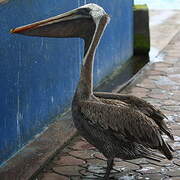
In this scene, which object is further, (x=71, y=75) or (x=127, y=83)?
(x=127, y=83)

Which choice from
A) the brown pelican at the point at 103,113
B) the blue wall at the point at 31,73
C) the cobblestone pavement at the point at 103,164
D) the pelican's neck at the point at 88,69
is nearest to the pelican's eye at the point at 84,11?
the brown pelican at the point at 103,113

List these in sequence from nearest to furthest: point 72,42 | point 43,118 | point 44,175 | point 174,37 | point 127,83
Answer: point 44,175 → point 43,118 → point 72,42 → point 127,83 → point 174,37

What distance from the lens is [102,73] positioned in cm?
795

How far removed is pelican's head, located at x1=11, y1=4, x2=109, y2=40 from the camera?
495 centimetres

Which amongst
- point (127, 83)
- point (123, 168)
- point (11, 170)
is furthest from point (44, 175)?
point (127, 83)

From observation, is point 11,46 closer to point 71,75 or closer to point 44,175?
point 44,175

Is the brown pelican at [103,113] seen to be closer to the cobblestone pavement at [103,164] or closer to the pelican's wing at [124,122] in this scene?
the pelican's wing at [124,122]

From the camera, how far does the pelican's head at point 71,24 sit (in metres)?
4.95

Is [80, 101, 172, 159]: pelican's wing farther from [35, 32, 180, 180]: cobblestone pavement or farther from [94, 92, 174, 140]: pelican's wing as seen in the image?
[35, 32, 180, 180]: cobblestone pavement

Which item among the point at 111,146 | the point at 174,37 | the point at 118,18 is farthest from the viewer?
the point at 174,37

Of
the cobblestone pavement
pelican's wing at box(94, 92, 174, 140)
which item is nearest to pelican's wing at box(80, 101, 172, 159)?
pelican's wing at box(94, 92, 174, 140)

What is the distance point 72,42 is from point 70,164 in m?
1.77

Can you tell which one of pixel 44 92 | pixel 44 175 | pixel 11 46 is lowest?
pixel 44 175

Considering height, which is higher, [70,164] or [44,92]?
[44,92]
